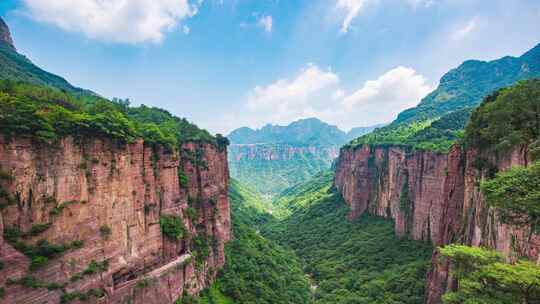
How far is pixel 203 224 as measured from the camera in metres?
41.7

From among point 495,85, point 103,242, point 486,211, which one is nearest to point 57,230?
point 103,242

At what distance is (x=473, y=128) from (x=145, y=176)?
33.4 meters

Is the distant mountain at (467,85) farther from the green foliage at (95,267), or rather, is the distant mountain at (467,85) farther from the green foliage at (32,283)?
the green foliage at (32,283)

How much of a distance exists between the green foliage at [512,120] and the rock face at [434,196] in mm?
912

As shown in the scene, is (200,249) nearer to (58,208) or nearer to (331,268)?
(58,208)

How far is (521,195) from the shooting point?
402 inches

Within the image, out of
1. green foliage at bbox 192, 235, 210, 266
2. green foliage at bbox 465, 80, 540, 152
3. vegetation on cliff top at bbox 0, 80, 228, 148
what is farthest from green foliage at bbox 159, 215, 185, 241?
green foliage at bbox 465, 80, 540, 152

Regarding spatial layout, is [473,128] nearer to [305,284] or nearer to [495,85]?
[305,284]

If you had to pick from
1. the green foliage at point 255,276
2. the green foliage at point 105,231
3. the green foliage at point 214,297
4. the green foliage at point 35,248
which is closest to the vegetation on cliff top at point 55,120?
the green foliage at point 35,248

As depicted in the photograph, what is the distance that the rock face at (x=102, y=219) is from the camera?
19.1 m

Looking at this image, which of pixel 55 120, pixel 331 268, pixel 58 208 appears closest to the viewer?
pixel 58 208

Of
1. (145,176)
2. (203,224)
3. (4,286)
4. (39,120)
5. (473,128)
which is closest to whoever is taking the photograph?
(4,286)

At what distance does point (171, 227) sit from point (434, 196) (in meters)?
40.7

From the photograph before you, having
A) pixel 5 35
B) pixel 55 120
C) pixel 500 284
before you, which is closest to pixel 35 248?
pixel 55 120
